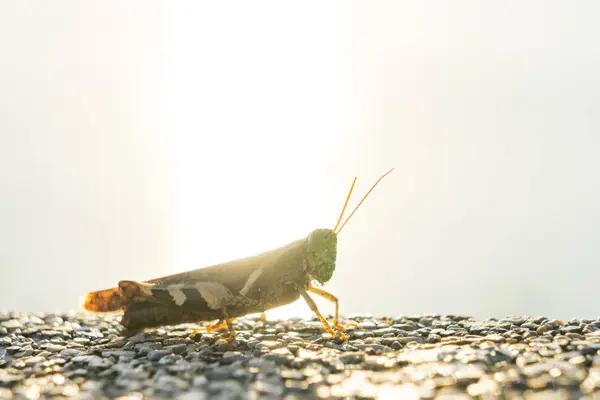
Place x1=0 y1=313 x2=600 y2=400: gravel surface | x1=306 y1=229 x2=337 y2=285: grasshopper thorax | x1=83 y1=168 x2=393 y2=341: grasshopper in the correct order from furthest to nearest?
x1=306 y1=229 x2=337 y2=285: grasshopper thorax < x1=83 y1=168 x2=393 y2=341: grasshopper < x1=0 y1=313 x2=600 y2=400: gravel surface

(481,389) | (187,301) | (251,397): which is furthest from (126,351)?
(481,389)

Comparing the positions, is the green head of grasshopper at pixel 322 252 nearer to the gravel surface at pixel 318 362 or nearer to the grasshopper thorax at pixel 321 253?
the grasshopper thorax at pixel 321 253

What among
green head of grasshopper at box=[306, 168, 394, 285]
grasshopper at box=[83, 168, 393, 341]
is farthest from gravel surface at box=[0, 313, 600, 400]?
green head of grasshopper at box=[306, 168, 394, 285]

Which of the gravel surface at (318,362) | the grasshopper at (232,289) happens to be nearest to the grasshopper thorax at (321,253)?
the grasshopper at (232,289)

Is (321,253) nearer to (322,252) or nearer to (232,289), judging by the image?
(322,252)

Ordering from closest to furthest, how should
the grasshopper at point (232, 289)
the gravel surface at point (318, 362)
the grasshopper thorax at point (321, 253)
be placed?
the gravel surface at point (318, 362), the grasshopper at point (232, 289), the grasshopper thorax at point (321, 253)

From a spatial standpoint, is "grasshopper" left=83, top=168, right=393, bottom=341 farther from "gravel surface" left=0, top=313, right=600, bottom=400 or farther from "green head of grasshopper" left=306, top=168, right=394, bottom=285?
"gravel surface" left=0, top=313, right=600, bottom=400

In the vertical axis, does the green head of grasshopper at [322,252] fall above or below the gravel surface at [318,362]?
above

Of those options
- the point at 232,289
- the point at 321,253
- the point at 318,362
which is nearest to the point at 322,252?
the point at 321,253
